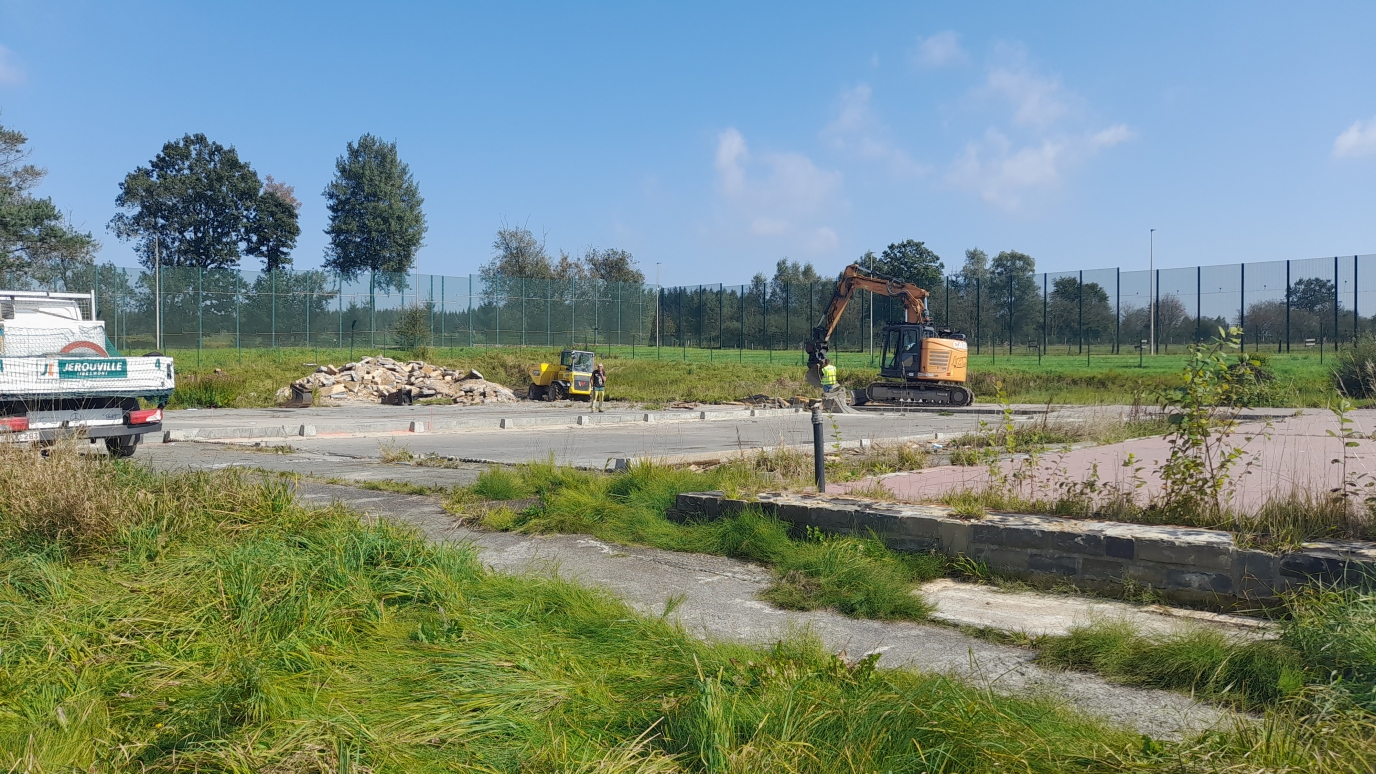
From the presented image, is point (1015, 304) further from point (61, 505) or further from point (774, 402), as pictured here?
point (61, 505)

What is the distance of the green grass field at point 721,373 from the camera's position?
30.0m

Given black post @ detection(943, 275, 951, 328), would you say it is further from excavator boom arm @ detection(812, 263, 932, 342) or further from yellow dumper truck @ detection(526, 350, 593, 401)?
yellow dumper truck @ detection(526, 350, 593, 401)

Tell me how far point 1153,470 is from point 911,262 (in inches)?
2903

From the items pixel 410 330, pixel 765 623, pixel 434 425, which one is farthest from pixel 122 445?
pixel 410 330

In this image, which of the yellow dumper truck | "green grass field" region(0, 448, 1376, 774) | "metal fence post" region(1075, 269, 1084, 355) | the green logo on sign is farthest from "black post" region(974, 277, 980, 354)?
"green grass field" region(0, 448, 1376, 774)

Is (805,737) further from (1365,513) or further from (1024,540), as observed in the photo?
(1365,513)

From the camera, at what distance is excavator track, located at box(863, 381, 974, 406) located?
94.9 ft

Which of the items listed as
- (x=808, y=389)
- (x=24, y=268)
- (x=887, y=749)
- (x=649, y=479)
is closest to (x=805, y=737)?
(x=887, y=749)

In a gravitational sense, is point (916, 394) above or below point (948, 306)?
below

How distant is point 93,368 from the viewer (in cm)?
1284

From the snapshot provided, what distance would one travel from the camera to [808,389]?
3656 cm

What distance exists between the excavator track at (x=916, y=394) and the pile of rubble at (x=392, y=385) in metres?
12.6

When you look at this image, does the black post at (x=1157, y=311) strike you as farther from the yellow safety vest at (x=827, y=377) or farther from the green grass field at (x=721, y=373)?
the yellow safety vest at (x=827, y=377)

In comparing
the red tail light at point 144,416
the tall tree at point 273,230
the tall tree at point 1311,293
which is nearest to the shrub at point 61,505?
the red tail light at point 144,416
